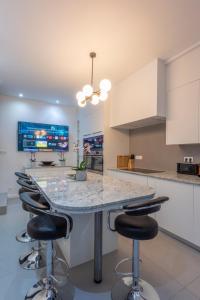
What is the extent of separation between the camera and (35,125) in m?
4.73

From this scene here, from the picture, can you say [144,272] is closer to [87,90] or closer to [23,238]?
[23,238]

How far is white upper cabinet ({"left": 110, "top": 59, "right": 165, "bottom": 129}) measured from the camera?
2758 millimetres

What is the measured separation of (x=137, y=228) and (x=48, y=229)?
2.16 feet

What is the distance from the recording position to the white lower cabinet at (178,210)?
220 cm

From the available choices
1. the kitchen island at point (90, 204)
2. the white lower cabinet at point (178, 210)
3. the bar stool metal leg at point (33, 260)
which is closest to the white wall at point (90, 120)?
the white lower cabinet at point (178, 210)

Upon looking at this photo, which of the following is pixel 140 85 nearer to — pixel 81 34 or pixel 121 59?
pixel 121 59

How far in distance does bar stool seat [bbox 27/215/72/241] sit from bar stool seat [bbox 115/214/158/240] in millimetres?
438

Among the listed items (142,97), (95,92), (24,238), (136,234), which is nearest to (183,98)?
(142,97)

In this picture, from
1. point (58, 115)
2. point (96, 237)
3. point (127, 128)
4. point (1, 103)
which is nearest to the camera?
point (96, 237)

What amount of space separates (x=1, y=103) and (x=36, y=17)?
3.10 metres

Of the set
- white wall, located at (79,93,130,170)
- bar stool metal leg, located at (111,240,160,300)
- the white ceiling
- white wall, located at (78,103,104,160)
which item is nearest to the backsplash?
white wall, located at (79,93,130,170)

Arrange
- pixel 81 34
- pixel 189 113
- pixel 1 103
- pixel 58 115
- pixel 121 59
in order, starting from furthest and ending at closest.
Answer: pixel 58 115 < pixel 1 103 < pixel 121 59 < pixel 189 113 < pixel 81 34

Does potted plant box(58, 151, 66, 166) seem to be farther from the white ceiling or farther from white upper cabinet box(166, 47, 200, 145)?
white upper cabinet box(166, 47, 200, 145)

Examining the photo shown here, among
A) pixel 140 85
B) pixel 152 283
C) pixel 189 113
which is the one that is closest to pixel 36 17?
pixel 140 85
